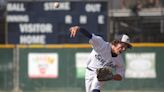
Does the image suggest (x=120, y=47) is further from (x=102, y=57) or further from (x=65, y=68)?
(x=65, y=68)

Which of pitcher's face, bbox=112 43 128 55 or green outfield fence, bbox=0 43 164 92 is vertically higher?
pitcher's face, bbox=112 43 128 55

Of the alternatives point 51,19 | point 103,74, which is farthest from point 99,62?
point 51,19

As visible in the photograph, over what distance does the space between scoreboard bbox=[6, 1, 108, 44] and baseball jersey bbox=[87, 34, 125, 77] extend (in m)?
9.81

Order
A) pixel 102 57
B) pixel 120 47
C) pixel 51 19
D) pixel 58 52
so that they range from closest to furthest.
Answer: pixel 120 47, pixel 102 57, pixel 58 52, pixel 51 19

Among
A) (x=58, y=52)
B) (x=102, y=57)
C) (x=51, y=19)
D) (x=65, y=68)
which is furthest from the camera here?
(x=51, y=19)

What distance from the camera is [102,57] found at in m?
7.65

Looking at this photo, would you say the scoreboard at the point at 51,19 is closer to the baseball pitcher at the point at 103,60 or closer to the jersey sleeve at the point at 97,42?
the baseball pitcher at the point at 103,60

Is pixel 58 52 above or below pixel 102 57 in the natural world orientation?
below

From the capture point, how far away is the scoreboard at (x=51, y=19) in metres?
17.6

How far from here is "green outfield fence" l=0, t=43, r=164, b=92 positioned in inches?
655

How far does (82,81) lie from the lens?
16797mm

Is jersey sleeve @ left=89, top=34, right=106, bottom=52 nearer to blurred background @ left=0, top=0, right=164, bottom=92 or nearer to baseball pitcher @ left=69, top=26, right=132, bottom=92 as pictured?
baseball pitcher @ left=69, top=26, right=132, bottom=92

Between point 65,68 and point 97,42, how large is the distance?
9.42 m

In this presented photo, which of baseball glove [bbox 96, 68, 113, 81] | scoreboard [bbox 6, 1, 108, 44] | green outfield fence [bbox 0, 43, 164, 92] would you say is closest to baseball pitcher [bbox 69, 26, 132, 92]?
baseball glove [bbox 96, 68, 113, 81]
